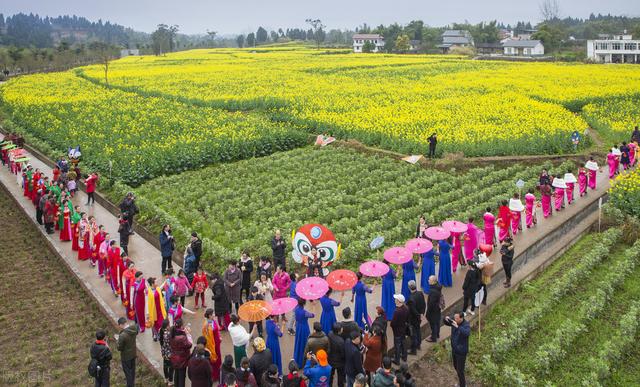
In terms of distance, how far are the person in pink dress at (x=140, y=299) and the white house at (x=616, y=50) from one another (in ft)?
295

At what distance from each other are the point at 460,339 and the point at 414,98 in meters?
32.3

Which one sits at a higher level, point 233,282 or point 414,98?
point 414,98

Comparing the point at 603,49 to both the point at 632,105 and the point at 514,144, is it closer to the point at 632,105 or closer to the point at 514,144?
the point at 632,105

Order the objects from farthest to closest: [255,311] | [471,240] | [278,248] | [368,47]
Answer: [368,47]
[471,240]
[278,248]
[255,311]

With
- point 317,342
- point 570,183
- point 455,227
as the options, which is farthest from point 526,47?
point 317,342

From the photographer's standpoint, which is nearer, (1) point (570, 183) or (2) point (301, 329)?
(2) point (301, 329)

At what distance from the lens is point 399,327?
30.1 ft

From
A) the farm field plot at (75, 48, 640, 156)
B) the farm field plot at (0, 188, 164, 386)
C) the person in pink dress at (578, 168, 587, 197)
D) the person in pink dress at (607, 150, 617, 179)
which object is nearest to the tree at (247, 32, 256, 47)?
the farm field plot at (75, 48, 640, 156)

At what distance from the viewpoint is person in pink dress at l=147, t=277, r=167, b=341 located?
1015 centimetres

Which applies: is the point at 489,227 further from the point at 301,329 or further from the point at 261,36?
the point at 261,36

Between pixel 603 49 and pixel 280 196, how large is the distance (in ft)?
288

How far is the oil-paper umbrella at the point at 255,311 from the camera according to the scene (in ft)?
28.9

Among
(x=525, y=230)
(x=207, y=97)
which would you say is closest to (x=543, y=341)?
(x=525, y=230)

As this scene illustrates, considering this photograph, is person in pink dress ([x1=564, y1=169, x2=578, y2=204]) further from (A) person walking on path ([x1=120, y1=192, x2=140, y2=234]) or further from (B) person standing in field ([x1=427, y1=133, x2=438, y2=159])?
(A) person walking on path ([x1=120, y1=192, x2=140, y2=234])
